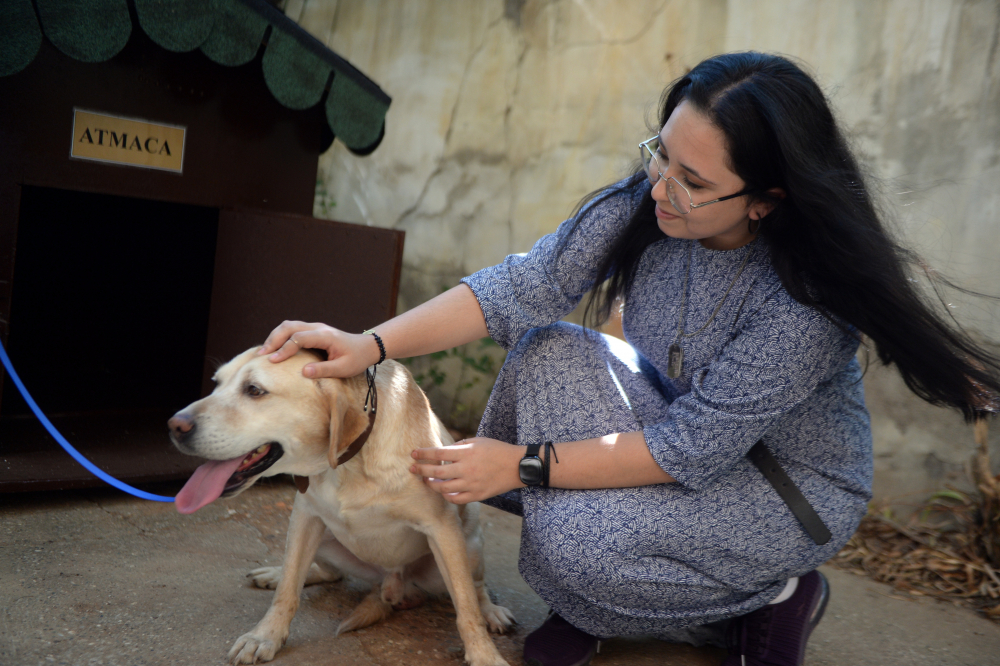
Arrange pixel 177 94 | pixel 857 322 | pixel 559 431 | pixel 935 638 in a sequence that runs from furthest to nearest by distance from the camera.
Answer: pixel 177 94 → pixel 935 638 → pixel 559 431 → pixel 857 322

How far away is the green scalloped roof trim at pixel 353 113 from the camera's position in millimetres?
3047

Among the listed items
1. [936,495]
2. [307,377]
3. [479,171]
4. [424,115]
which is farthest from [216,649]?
[424,115]

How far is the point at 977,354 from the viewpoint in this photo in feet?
5.77

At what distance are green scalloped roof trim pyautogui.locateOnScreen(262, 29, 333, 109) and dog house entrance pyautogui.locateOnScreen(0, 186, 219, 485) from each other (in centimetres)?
134

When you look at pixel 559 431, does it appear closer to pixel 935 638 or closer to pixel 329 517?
pixel 329 517

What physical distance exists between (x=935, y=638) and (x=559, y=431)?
5.24ft

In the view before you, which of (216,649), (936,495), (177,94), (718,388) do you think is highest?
(177,94)

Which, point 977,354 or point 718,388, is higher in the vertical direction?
point 977,354

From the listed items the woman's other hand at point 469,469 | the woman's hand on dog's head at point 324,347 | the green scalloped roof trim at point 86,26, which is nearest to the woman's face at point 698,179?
the woman's other hand at point 469,469

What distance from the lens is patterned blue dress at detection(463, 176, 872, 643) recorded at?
1800mm

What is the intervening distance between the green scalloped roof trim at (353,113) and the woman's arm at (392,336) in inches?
53.9

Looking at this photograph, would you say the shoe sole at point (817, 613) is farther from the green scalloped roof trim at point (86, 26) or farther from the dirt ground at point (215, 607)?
the green scalloped roof trim at point (86, 26)

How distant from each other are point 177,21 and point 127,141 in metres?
0.54

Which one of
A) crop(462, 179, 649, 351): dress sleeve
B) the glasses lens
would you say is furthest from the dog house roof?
the glasses lens
